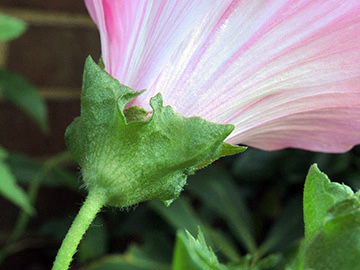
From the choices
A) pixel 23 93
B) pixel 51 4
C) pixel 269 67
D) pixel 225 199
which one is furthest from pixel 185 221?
pixel 269 67

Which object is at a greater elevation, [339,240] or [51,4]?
[339,240]

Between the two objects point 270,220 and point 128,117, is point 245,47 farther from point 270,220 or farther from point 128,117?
point 270,220

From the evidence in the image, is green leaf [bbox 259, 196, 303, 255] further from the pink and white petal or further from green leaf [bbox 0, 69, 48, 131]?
the pink and white petal

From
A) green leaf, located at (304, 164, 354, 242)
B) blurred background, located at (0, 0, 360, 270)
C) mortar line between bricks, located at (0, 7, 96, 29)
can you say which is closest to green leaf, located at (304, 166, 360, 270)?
green leaf, located at (304, 164, 354, 242)

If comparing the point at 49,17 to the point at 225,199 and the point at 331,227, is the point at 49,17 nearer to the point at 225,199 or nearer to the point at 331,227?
the point at 225,199

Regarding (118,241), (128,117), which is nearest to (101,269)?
(118,241)

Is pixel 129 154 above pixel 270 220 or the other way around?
above

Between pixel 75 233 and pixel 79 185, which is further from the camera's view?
pixel 79 185
